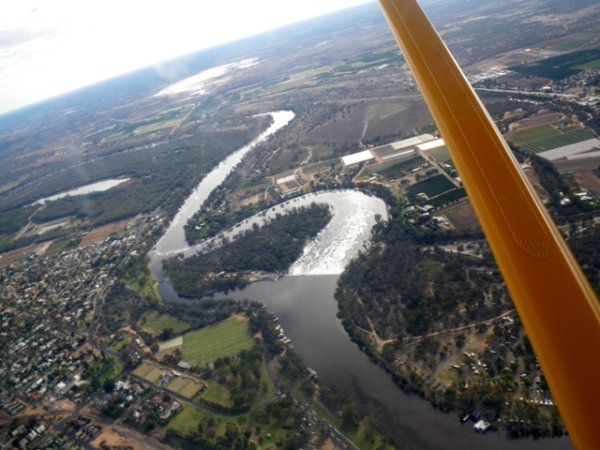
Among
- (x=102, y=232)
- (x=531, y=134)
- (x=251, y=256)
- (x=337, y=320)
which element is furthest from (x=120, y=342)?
(x=531, y=134)

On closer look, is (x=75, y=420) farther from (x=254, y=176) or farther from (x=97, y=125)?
(x=97, y=125)

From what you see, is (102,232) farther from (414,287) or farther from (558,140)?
(558,140)

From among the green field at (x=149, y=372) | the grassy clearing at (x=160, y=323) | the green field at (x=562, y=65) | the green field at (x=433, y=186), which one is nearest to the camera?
the green field at (x=149, y=372)

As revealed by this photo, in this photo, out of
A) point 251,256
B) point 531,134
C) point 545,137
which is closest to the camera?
point 251,256

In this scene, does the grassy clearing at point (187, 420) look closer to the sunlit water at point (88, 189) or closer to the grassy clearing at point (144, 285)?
the grassy clearing at point (144, 285)

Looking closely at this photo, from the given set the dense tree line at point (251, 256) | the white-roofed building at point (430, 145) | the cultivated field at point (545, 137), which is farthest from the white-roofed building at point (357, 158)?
the cultivated field at point (545, 137)

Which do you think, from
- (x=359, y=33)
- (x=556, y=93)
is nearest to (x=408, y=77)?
(x=556, y=93)
